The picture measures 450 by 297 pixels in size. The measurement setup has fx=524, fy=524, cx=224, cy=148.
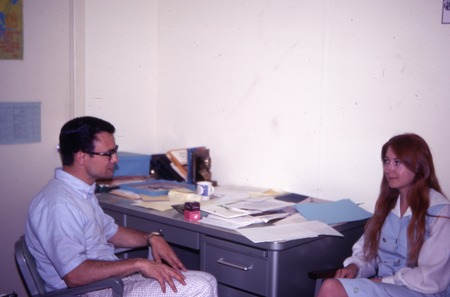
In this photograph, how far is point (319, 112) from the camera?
282cm

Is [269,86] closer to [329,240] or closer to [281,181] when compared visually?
[281,181]

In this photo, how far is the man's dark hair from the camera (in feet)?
7.04

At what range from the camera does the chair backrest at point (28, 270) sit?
1.97 metres

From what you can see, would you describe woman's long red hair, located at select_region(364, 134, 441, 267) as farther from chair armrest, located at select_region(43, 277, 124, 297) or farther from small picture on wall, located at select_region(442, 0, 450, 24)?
chair armrest, located at select_region(43, 277, 124, 297)

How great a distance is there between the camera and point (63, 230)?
1.96m

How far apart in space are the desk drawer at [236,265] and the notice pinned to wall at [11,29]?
1.50 meters

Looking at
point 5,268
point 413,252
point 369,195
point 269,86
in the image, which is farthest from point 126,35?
point 413,252

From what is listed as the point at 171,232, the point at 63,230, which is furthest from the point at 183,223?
the point at 63,230

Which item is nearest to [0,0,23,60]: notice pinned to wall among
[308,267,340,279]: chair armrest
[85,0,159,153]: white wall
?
[85,0,159,153]: white wall

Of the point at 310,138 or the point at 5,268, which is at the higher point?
the point at 310,138

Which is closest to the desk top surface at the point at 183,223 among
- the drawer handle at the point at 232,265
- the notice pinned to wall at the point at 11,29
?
the drawer handle at the point at 232,265

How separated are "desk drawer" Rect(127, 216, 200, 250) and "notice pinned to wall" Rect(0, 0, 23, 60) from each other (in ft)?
3.64

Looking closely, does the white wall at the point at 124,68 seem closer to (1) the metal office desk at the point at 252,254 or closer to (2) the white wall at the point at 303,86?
(2) the white wall at the point at 303,86

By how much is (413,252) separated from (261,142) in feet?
4.07
